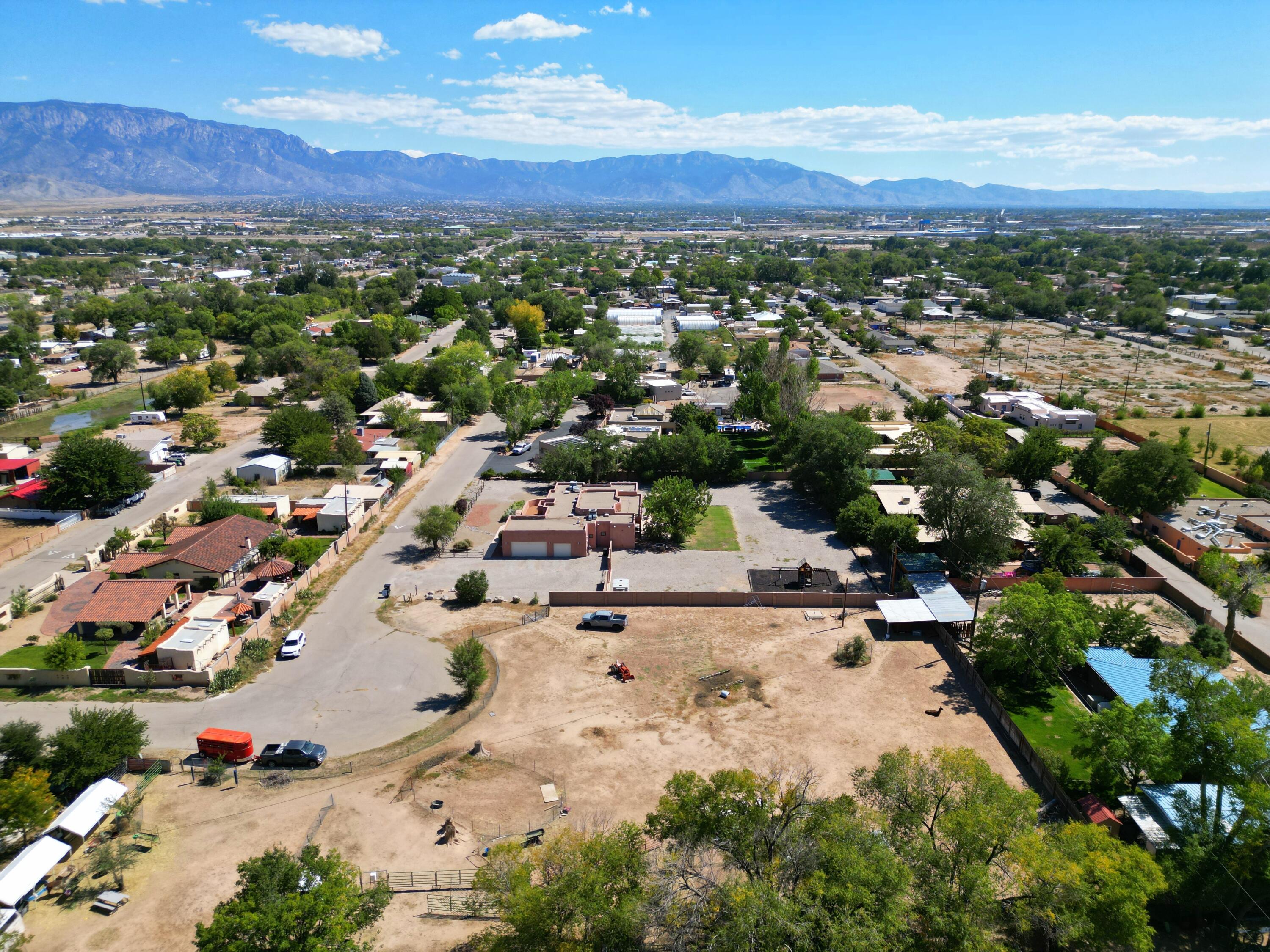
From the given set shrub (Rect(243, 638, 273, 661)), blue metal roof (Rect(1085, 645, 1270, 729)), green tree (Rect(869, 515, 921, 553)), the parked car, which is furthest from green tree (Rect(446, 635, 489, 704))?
blue metal roof (Rect(1085, 645, 1270, 729))

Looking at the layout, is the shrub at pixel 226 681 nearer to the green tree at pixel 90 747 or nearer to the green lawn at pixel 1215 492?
the green tree at pixel 90 747

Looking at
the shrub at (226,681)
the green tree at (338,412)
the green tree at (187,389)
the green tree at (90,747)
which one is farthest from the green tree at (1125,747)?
the green tree at (187,389)

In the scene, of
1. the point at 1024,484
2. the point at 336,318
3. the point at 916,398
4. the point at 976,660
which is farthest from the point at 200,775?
the point at 336,318

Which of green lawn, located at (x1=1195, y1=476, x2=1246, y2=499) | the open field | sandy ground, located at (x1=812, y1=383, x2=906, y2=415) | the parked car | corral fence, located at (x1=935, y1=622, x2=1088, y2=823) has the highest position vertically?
the open field

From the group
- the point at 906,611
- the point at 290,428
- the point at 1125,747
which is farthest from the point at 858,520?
the point at 290,428

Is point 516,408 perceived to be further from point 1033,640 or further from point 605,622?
point 1033,640

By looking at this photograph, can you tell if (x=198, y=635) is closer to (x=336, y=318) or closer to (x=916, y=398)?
(x=916, y=398)

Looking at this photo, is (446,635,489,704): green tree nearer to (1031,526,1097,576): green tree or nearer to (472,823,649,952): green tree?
(472,823,649,952): green tree
